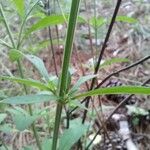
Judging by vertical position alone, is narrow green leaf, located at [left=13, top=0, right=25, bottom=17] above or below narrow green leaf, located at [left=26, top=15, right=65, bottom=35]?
above

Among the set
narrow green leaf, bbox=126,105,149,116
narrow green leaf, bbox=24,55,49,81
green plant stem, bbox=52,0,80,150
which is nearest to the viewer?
green plant stem, bbox=52,0,80,150

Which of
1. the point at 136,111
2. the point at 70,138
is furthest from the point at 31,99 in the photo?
the point at 136,111

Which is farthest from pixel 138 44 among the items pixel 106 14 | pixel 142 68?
pixel 106 14

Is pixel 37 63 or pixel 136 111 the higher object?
pixel 37 63

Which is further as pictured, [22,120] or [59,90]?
[22,120]

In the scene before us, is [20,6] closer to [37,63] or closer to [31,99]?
[37,63]

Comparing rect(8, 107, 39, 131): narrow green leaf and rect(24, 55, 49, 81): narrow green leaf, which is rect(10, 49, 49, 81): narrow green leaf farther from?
rect(8, 107, 39, 131): narrow green leaf

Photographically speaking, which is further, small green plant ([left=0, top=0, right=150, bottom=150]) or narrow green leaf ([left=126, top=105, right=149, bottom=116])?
narrow green leaf ([left=126, top=105, right=149, bottom=116])

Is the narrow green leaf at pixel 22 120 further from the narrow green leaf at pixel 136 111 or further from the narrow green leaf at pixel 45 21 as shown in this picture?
the narrow green leaf at pixel 136 111

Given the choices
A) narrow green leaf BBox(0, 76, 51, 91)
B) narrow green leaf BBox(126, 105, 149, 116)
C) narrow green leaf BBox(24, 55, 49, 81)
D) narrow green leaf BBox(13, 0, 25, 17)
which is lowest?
narrow green leaf BBox(126, 105, 149, 116)

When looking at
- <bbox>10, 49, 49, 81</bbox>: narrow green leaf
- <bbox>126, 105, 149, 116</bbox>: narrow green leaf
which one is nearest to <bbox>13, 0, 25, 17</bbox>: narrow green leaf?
<bbox>10, 49, 49, 81</bbox>: narrow green leaf

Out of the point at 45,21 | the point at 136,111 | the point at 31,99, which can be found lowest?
the point at 136,111

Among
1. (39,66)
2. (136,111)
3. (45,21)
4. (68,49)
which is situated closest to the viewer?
(68,49)

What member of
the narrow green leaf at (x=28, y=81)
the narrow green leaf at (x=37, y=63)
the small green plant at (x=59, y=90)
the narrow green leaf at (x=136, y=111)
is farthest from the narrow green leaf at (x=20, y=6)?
the narrow green leaf at (x=136, y=111)
